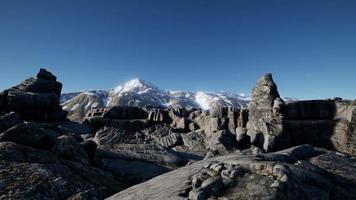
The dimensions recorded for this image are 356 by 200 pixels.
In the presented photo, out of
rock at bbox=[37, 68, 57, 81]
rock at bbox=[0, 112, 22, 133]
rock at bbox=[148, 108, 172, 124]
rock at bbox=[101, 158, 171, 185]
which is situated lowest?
rock at bbox=[101, 158, 171, 185]

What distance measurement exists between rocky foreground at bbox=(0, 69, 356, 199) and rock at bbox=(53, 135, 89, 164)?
0.05 meters

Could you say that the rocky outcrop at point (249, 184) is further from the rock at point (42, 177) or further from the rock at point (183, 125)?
the rock at point (183, 125)

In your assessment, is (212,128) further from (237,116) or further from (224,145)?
(224,145)

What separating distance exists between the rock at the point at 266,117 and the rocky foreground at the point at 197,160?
104mm

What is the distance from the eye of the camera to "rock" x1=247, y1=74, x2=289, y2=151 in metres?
28.4

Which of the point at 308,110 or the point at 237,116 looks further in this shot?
the point at 237,116

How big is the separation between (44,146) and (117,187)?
528cm

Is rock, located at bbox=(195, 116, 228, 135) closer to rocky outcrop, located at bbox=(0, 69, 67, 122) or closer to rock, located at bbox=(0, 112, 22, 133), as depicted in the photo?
rocky outcrop, located at bbox=(0, 69, 67, 122)

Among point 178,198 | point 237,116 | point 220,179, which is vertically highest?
point 237,116

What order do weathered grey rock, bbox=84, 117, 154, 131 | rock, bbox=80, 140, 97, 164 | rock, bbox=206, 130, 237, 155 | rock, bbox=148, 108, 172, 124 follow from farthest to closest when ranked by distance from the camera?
rock, bbox=148, 108, 172, 124 → weathered grey rock, bbox=84, 117, 154, 131 → rock, bbox=206, 130, 237, 155 → rock, bbox=80, 140, 97, 164

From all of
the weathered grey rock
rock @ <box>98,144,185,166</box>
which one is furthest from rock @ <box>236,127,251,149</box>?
the weathered grey rock

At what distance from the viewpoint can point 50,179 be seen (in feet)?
36.1

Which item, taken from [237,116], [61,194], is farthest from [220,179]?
[237,116]

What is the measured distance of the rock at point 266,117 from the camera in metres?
28.4
